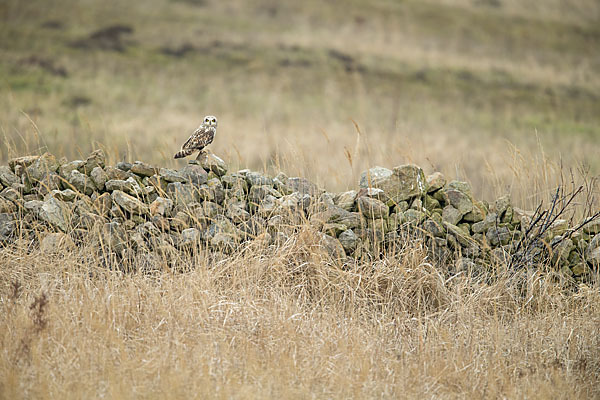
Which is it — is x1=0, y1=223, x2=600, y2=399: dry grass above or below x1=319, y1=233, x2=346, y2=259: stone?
below

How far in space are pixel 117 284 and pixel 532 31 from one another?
34332mm

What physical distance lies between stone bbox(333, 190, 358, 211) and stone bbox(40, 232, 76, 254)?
8.51ft

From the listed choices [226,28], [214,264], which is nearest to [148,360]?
[214,264]

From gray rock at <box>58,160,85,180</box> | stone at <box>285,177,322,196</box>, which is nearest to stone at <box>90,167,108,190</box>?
gray rock at <box>58,160,85,180</box>

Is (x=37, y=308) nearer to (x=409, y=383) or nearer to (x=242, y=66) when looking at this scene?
(x=409, y=383)

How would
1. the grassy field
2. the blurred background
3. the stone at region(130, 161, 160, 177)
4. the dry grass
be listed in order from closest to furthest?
the dry grass → the grassy field → the stone at region(130, 161, 160, 177) → the blurred background

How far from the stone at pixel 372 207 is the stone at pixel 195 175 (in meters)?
1.58

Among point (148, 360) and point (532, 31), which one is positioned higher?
point (532, 31)

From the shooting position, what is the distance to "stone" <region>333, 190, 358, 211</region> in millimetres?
5273

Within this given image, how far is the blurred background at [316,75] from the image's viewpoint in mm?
15412

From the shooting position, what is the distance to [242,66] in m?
24.4

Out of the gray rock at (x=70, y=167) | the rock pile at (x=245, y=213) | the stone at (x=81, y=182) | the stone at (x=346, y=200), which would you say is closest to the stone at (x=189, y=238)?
the rock pile at (x=245, y=213)

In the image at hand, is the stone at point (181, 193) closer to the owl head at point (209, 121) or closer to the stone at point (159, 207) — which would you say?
the stone at point (159, 207)

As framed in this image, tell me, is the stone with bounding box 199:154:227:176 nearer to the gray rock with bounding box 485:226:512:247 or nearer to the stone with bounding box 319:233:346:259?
the stone with bounding box 319:233:346:259
